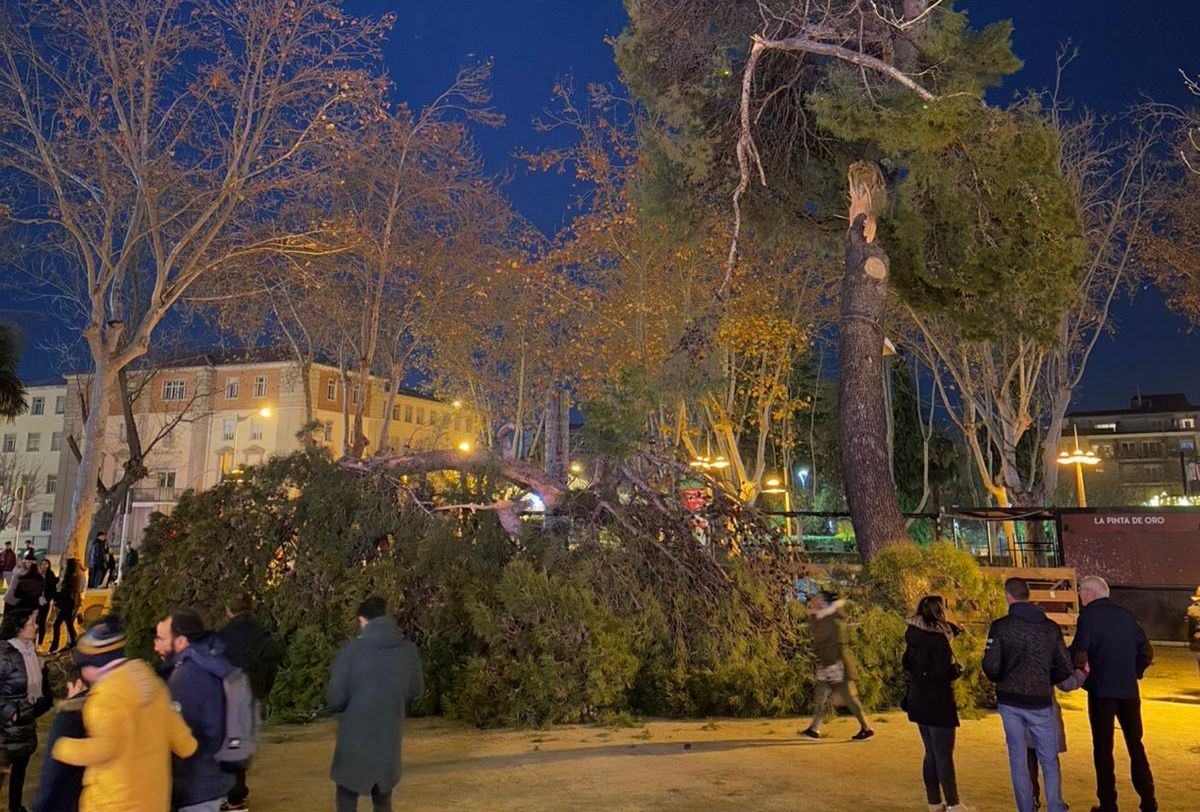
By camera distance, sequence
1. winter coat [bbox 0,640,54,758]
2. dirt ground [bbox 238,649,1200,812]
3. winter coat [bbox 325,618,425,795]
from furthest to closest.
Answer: dirt ground [bbox 238,649,1200,812] → winter coat [bbox 0,640,54,758] → winter coat [bbox 325,618,425,795]

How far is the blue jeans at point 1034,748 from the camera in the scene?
5.29 metres

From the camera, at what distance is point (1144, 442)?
78312mm

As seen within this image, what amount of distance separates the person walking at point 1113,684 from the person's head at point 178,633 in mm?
5770

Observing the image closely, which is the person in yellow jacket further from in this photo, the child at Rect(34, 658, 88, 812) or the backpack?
the backpack

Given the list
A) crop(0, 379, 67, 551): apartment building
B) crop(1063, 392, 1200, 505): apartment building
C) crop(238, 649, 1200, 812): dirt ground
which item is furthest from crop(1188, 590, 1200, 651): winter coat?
crop(1063, 392, 1200, 505): apartment building

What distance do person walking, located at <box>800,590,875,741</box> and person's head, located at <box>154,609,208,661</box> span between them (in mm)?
5982

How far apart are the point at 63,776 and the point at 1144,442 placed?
92.5 m

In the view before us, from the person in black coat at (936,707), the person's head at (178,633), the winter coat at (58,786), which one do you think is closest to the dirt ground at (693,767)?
the person in black coat at (936,707)

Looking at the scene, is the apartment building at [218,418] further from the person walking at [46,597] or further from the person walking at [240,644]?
the person walking at [240,644]

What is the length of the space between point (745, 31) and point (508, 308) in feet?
54.9

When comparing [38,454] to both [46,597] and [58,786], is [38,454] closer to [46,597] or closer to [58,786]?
[46,597]

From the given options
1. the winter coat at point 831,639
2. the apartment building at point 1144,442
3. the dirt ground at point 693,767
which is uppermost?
the apartment building at point 1144,442

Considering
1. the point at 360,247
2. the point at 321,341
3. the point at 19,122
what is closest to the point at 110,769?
the point at 19,122

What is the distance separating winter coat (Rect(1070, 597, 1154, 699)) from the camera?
580 cm
